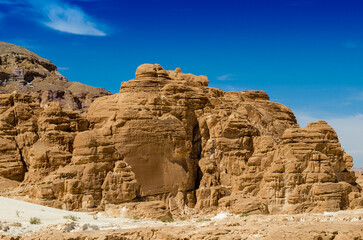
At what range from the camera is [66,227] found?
750 inches

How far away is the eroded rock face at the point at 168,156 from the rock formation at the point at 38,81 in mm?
47261

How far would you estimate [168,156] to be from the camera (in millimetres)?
34094

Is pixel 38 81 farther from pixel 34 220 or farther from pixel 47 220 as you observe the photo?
pixel 34 220

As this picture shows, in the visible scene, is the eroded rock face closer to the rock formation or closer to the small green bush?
the small green bush

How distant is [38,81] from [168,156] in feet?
216

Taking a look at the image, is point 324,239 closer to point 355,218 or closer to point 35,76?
point 355,218

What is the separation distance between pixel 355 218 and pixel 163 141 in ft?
49.9

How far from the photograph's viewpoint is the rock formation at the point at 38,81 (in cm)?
8556

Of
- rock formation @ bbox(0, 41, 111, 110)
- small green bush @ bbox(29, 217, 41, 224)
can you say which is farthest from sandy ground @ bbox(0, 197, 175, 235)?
rock formation @ bbox(0, 41, 111, 110)

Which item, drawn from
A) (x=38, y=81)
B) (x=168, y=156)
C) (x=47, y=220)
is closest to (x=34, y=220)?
(x=47, y=220)

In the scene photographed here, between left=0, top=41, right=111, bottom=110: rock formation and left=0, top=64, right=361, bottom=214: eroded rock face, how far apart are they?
47.3m

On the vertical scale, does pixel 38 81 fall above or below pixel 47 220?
above

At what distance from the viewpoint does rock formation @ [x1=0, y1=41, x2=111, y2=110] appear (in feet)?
281

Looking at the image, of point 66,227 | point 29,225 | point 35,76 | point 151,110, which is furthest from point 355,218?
point 35,76
